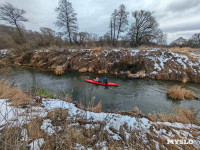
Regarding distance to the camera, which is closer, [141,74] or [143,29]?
[141,74]

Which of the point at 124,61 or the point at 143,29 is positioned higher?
the point at 143,29

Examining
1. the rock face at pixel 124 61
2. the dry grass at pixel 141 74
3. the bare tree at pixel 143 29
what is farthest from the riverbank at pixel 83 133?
the bare tree at pixel 143 29

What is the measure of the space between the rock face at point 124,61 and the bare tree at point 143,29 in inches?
367

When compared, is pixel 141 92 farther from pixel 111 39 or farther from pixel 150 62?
pixel 111 39

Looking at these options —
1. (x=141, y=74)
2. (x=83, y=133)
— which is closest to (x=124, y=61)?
(x=141, y=74)

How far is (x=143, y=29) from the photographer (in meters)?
19.6

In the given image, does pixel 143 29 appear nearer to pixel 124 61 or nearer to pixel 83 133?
pixel 124 61

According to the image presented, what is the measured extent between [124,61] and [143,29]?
13436 millimetres

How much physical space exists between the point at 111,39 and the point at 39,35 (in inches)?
740

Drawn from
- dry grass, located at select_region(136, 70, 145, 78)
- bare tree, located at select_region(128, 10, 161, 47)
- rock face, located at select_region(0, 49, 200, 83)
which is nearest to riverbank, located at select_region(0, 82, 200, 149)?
dry grass, located at select_region(136, 70, 145, 78)

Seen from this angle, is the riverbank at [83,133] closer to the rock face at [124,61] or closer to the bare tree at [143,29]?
the rock face at [124,61]

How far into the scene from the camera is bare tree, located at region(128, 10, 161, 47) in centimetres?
1892

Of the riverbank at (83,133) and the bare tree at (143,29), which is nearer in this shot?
the riverbank at (83,133)

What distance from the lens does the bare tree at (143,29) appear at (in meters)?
18.9
